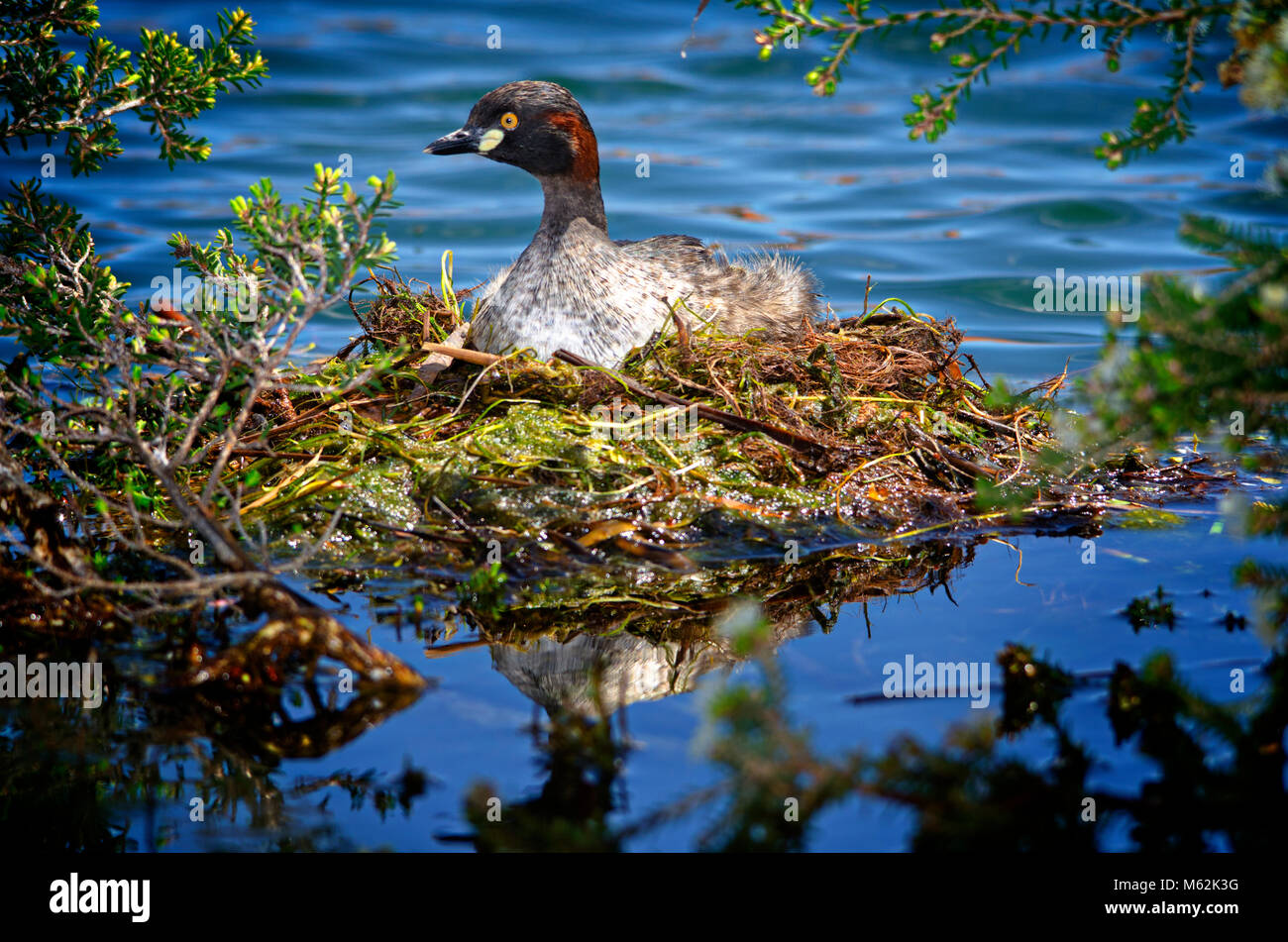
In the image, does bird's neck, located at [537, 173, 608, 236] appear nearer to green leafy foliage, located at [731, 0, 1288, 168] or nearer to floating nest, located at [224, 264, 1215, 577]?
floating nest, located at [224, 264, 1215, 577]

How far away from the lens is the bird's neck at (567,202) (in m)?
5.40

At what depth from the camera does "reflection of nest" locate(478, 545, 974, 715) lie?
11.1ft

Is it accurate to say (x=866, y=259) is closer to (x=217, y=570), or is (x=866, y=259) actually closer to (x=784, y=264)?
(x=784, y=264)

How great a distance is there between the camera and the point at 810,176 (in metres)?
10.9

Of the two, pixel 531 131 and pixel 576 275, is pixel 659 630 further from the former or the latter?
pixel 531 131

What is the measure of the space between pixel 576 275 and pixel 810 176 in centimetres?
639

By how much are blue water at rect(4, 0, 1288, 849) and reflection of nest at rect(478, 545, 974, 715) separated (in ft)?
0.52

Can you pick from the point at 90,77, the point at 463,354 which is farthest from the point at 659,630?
the point at 90,77

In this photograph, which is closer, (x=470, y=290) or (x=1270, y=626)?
(x=1270, y=626)

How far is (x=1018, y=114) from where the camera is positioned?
1175 centimetres

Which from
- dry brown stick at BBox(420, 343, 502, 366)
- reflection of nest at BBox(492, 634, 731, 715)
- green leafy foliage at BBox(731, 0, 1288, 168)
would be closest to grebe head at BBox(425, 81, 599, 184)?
dry brown stick at BBox(420, 343, 502, 366)

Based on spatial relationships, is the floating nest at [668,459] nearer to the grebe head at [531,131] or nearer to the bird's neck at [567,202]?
the bird's neck at [567,202]

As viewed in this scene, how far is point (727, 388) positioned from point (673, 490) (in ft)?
2.26

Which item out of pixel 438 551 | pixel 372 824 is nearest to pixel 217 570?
pixel 438 551
